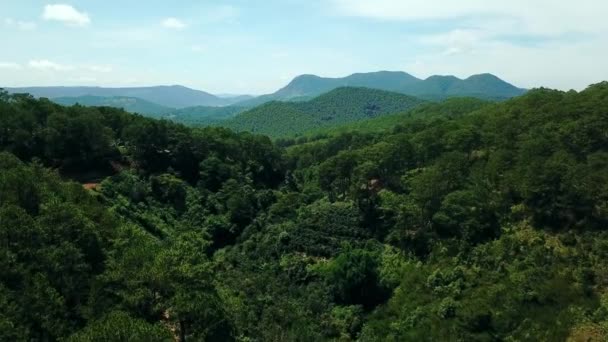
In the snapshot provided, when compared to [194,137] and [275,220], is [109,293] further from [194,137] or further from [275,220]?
[194,137]

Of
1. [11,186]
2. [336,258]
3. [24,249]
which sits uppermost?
[11,186]

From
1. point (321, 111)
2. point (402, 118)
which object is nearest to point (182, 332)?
point (402, 118)

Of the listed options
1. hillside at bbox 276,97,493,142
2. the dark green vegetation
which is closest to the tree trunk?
the dark green vegetation

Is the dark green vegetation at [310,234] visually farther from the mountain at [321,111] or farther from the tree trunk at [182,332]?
the mountain at [321,111]

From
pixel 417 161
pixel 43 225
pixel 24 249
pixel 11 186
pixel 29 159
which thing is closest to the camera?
pixel 24 249

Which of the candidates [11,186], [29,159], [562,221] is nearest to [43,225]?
[11,186]

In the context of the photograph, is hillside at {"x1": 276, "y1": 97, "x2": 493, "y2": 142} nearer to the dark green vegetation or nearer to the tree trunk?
the dark green vegetation

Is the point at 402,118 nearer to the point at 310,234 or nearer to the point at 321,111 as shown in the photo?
the point at 321,111
